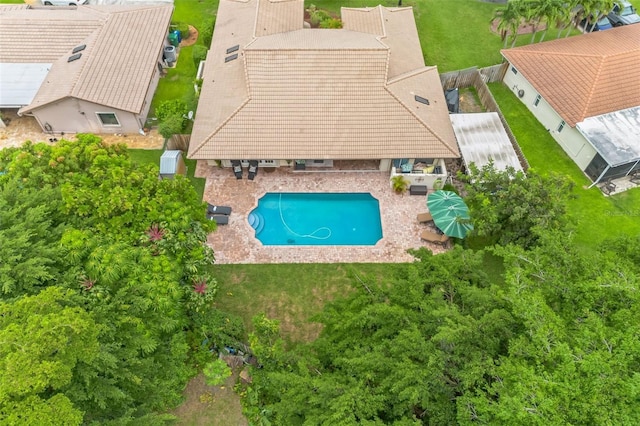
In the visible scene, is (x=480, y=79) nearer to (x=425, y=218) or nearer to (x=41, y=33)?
(x=425, y=218)

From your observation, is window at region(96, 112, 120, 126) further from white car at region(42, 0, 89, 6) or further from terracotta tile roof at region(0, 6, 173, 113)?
white car at region(42, 0, 89, 6)

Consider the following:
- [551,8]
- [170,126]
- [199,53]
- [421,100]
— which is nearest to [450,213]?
[421,100]

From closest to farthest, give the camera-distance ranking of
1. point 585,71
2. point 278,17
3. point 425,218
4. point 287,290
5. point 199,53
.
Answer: point 287,290
point 425,218
point 585,71
point 278,17
point 199,53

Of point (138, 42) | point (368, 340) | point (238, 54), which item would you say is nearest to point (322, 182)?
point (238, 54)

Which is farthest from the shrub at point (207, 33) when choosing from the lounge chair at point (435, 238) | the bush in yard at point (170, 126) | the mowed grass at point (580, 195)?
the mowed grass at point (580, 195)

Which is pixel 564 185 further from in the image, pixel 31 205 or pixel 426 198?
pixel 31 205

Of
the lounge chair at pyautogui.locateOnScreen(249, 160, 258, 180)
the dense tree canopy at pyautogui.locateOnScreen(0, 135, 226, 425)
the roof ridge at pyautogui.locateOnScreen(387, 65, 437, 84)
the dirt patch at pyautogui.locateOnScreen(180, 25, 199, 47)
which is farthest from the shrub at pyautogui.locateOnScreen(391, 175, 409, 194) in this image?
the dirt patch at pyautogui.locateOnScreen(180, 25, 199, 47)
